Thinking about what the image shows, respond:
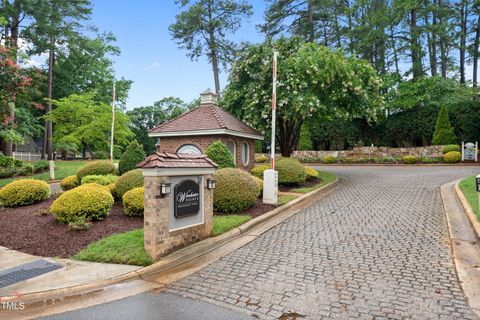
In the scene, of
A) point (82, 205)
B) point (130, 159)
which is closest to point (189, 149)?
point (130, 159)

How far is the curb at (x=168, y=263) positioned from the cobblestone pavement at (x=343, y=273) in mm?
517

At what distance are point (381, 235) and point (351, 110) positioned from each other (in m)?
11.2

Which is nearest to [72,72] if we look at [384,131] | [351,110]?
[351,110]

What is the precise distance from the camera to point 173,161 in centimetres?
550

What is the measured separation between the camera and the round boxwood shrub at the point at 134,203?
7.45m

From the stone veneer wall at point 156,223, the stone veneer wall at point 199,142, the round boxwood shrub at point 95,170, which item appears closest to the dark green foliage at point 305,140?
the stone veneer wall at point 199,142

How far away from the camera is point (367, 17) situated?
28.7m

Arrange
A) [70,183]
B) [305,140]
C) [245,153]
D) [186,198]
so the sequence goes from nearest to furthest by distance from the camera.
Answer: [186,198], [70,183], [245,153], [305,140]

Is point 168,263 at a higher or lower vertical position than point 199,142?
lower

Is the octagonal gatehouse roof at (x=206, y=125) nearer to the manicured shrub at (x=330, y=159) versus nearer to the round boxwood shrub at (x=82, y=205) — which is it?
the round boxwood shrub at (x=82, y=205)

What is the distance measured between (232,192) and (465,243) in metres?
5.04

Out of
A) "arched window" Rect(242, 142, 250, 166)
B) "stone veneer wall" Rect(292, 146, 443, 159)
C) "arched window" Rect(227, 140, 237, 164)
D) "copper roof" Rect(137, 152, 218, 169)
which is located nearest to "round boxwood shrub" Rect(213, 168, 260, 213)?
"copper roof" Rect(137, 152, 218, 169)

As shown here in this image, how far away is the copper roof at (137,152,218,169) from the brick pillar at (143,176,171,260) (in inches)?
9.1

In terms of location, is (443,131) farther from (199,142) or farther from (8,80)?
(8,80)
